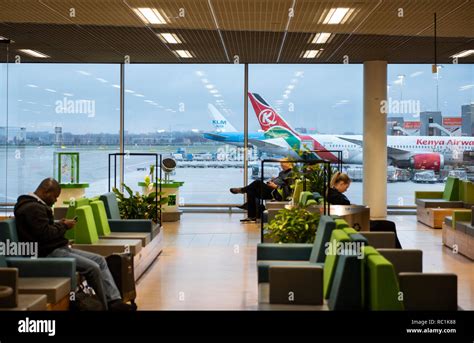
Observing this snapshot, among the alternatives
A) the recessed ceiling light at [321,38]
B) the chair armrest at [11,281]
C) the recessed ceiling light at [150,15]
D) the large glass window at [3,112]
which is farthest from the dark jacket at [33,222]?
the large glass window at [3,112]

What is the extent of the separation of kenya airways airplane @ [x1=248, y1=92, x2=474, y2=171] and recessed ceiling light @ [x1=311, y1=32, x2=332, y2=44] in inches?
187

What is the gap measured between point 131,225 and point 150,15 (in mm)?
2923

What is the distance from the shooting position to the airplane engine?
17.9 m

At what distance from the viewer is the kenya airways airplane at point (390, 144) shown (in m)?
17.7

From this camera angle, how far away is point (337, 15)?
1000 centimetres

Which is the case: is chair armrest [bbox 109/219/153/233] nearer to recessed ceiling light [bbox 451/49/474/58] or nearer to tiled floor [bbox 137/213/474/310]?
tiled floor [bbox 137/213/474/310]

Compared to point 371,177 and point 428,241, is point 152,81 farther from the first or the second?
point 428,241

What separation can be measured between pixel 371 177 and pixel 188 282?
8.15 m

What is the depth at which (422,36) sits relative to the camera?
12.0m

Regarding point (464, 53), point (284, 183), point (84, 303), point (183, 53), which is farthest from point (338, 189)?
point (464, 53)

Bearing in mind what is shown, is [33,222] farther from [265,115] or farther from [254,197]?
[265,115]

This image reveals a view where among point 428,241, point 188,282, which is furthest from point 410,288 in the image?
point 428,241

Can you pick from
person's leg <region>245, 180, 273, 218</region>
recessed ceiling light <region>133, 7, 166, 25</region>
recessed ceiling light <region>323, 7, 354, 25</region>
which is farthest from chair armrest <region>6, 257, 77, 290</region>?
person's leg <region>245, 180, 273, 218</region>

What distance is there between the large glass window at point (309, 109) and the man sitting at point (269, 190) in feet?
5.79
